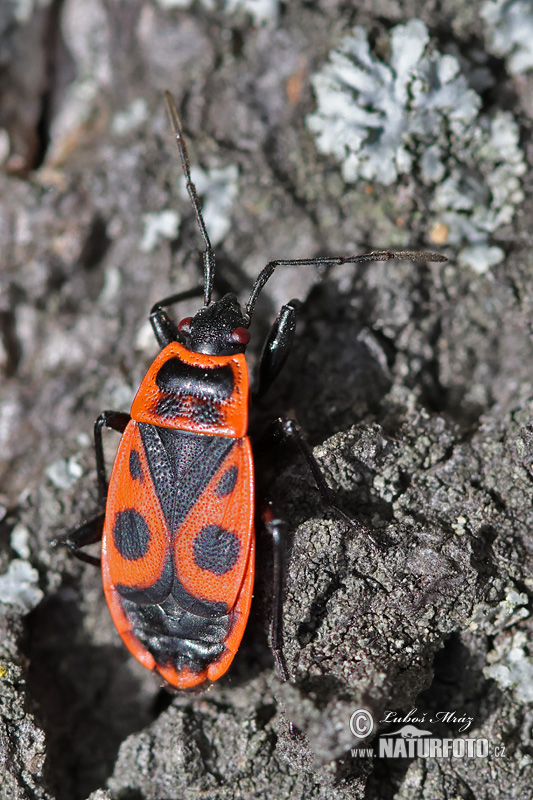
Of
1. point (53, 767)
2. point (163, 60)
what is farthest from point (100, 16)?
point (53, 767)

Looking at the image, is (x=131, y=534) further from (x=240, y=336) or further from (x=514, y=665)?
(x=514, y=665)

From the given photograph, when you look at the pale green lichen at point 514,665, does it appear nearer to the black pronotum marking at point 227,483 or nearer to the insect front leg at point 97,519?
the black pronotum marking at point 227,483

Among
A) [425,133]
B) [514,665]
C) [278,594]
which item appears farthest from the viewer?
[425,133]

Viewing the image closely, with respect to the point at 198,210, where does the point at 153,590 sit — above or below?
below

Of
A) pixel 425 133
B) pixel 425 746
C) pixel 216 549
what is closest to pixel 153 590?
pixel 216 549

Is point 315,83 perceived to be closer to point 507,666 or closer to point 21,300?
point 21,300

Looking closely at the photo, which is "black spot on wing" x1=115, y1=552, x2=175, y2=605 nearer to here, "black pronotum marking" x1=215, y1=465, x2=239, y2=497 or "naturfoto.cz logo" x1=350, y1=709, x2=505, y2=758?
"black pronotum marking" x1=215, y1=465, x2=239, y2=497
